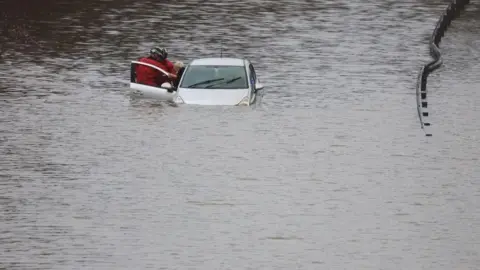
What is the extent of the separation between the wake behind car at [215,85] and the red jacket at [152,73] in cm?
54

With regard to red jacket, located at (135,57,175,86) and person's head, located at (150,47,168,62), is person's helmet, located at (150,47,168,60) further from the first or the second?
red jacket, located at (135,57,175,86)

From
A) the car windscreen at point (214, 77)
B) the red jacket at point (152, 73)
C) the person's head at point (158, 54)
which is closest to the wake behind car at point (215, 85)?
the car windscreen at point (214, 77)

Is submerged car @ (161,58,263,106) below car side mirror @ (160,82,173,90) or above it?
above

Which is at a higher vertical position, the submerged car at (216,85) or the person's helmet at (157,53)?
the person's helmet at (157,53)

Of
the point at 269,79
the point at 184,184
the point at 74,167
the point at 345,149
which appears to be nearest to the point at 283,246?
the point at 184,184

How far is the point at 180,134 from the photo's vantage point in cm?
3419

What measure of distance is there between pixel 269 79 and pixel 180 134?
10.7 m

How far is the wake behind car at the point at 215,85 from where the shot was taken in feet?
123

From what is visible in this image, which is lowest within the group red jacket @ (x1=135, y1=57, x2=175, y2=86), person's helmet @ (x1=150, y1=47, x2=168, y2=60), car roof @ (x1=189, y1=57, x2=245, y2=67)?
red jacket @ (x1=135, y1=57, x2=175, y2=86)

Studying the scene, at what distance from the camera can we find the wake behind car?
37.4m

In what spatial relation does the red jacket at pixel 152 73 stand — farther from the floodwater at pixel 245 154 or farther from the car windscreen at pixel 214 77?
the car windscreen at pixel 214 77

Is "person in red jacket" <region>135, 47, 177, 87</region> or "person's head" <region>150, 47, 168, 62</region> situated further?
"person in red jacket" <region>135, 47, 177, 87</region>

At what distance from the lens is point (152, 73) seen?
3900 cm

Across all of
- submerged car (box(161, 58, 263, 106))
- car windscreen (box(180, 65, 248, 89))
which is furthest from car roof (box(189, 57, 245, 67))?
car windscreen (box(180, 65, 248, 89))
